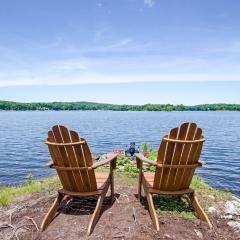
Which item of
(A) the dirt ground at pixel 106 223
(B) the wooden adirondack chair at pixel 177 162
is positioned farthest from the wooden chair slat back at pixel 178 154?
(A) the dirt ground at pixel 106 223

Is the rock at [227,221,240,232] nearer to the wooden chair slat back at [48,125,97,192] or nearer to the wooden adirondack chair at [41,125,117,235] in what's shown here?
the wooden adirondack chair at [41,125,117,235]

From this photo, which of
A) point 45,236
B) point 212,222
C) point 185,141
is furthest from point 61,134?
point 212,222

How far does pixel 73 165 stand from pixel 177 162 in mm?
1639

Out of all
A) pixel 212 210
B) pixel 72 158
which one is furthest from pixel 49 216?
pixel 212 210

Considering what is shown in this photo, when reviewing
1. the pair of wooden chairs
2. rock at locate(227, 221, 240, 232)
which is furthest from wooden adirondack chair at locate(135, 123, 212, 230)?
rock at locate(227, 221, 240, 232)

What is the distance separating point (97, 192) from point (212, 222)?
1.94 metres

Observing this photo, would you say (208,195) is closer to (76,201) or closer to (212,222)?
(212,222)

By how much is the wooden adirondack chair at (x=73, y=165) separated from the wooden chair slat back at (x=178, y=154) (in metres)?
1.03

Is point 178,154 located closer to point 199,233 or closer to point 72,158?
point 199,233

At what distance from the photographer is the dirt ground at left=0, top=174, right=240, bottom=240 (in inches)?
193

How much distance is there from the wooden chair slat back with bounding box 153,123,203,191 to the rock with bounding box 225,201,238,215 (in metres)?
1.20

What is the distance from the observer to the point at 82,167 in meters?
5.20

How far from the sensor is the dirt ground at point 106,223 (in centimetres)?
490

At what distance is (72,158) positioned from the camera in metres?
5.18
